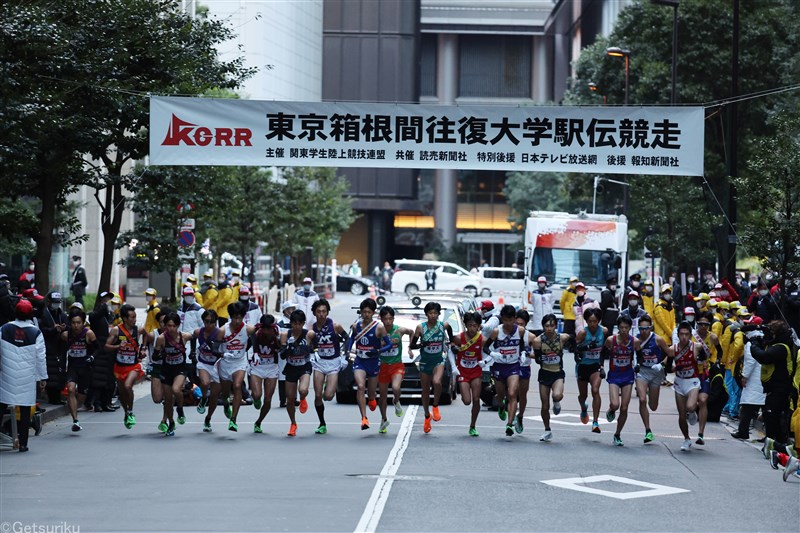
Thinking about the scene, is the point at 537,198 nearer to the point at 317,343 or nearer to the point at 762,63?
the point at 762,63

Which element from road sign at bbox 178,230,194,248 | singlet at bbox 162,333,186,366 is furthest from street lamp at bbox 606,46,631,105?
singlet at bbox 162,333,186,366

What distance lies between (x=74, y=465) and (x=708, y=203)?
3415 centimetres

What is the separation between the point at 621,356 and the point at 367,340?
3454mm

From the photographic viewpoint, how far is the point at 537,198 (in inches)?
3366

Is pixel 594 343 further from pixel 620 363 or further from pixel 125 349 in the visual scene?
pixel 125 349

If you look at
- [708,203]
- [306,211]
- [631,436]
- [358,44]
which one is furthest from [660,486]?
[358,44]

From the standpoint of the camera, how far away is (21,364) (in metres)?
16.3

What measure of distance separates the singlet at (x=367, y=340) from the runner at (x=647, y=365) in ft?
11.7

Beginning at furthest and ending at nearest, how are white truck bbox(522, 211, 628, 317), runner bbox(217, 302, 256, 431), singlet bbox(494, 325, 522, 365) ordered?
white truck bbox(522, 211, 628, 317) < singlet bbox(494, 325, 522, 365) < runner bbox(217, 302, 256, 431)

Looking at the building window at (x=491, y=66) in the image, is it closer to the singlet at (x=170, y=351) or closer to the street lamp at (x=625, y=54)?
the street lamp at (x=625, y=54)

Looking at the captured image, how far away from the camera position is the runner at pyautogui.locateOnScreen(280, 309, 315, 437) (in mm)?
17859

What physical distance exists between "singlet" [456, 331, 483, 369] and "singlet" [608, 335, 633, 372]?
1.79 m

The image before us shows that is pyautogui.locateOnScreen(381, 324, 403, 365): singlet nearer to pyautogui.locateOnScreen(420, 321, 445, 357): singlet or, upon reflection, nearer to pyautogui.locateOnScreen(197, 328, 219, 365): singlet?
pyautogui.locateOnScreen(420, 321, 445, 357): singlet

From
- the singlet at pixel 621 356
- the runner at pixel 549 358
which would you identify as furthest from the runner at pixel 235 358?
the singlet at pixel 621 356
